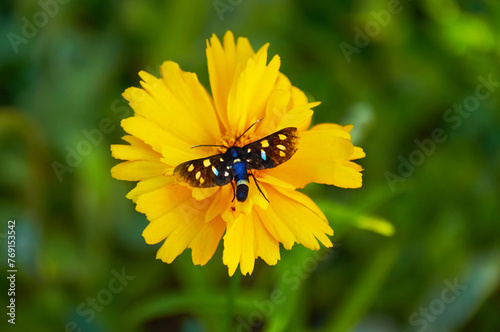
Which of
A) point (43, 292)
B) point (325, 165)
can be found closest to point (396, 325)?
point (325, 165)

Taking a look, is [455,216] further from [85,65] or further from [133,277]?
[85,65]

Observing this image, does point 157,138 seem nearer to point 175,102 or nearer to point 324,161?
point 175,102

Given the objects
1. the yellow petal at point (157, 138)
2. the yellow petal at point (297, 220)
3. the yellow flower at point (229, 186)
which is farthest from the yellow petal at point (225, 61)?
the yellow petal at point (297, 220)

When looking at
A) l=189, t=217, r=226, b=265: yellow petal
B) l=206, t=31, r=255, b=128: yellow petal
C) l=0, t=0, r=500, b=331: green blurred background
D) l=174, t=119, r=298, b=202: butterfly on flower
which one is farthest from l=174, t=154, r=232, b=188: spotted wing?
l=0, t=0, r=500, b=331: green blurred background

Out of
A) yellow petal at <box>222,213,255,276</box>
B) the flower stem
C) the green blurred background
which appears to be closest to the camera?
yellow petal at <box>222,213,255,276</box>

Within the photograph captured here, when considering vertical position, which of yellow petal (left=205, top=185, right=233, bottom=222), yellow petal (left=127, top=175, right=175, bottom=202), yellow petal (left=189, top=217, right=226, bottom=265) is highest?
yellow petal (left=127, top=175, right=175, bottom=202)

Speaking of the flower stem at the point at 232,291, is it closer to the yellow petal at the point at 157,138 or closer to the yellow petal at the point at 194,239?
the yellow petal at the point at 194,239

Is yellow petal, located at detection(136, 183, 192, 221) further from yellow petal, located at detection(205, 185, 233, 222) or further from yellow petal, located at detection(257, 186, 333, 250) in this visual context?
yellow petal, located at detection(257, 186, 333, 250)
